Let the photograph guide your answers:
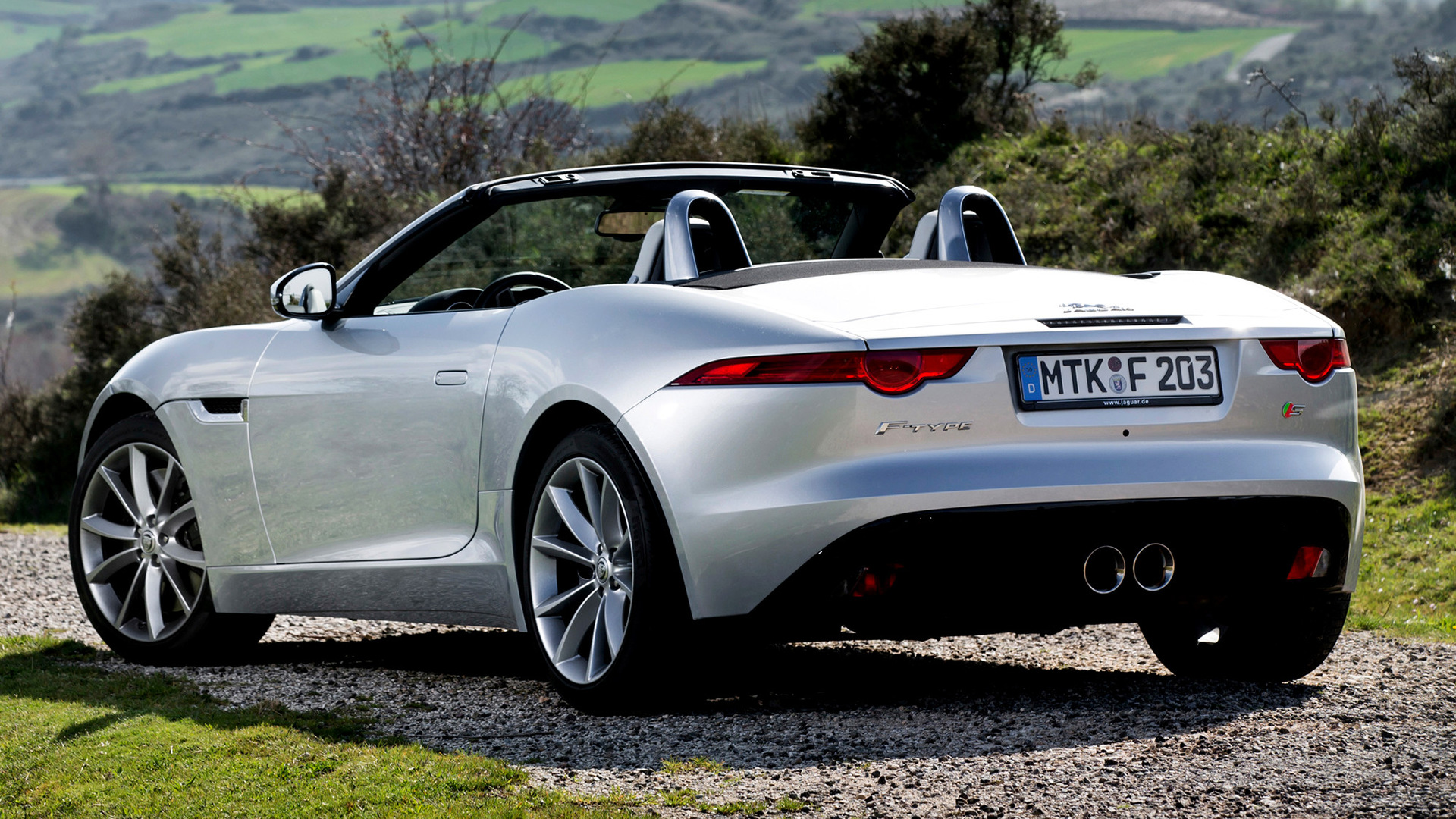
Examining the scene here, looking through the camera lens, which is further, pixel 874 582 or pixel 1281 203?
pixel 1281 203

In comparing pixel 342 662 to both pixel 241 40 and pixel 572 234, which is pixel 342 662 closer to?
pixel 572 234

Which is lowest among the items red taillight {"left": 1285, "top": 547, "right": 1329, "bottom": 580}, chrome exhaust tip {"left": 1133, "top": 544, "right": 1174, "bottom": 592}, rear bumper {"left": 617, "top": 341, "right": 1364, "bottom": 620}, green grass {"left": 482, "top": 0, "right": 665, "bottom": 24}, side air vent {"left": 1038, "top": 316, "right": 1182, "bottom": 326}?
red taillight {"left": 1285, "top": 547, "right": 1329, "bottom": 580}

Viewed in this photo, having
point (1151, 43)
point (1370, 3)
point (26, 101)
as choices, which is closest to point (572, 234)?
point (1151, 43)

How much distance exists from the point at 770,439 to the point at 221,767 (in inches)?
61.8

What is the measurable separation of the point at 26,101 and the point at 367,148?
398 ft

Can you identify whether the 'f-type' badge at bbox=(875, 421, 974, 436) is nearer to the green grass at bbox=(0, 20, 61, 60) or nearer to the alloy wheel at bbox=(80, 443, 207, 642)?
the alloy wheel at bbox=(80, 443, 207, 642)

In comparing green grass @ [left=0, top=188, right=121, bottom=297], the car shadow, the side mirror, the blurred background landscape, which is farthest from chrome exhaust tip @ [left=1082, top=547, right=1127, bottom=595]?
green grass @ [left=0, top=188, right=121, bottom=297]

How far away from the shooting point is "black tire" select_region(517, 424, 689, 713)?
416cm

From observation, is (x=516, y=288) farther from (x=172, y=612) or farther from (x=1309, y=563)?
(x=1309, y=563)

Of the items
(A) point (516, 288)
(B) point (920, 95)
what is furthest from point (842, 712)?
(B) point (920, 95)

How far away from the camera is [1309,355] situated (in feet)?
14.3

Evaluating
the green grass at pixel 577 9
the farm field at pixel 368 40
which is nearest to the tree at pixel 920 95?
the farm field at pixel 368 40

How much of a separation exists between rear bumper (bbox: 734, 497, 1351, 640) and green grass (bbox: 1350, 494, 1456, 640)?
124 inches

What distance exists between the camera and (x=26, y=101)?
13038 cm
